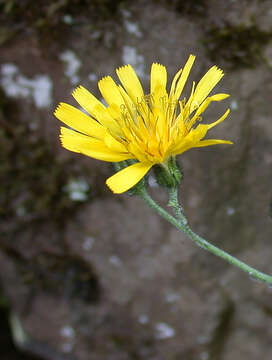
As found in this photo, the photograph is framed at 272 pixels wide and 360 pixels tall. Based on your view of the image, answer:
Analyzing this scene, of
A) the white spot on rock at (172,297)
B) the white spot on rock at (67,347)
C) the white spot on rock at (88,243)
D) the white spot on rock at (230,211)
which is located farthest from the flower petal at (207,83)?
the white spot on rock at (67,347)

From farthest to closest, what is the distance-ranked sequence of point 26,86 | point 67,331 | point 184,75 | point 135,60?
point 67,331, point 26,86, point 135,60, point 184,75

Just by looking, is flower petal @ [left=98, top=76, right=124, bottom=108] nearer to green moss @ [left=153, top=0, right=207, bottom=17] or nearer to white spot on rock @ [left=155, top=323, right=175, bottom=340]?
green moss @ [left=153, top=0, right=207, bottom=17]

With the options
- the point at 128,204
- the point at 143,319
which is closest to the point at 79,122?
the point at 128,204

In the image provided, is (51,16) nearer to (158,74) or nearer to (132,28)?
(132,28)

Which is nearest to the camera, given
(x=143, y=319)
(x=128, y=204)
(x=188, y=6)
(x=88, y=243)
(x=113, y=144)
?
(x=113, y=144)

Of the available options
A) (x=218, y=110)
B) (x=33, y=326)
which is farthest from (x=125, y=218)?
(x=33, y=326)

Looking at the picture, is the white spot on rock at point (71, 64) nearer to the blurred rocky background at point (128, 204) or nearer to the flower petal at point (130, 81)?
the blurred rocky background at point (128, 204)

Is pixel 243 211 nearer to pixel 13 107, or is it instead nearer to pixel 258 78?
pixel 258 78
